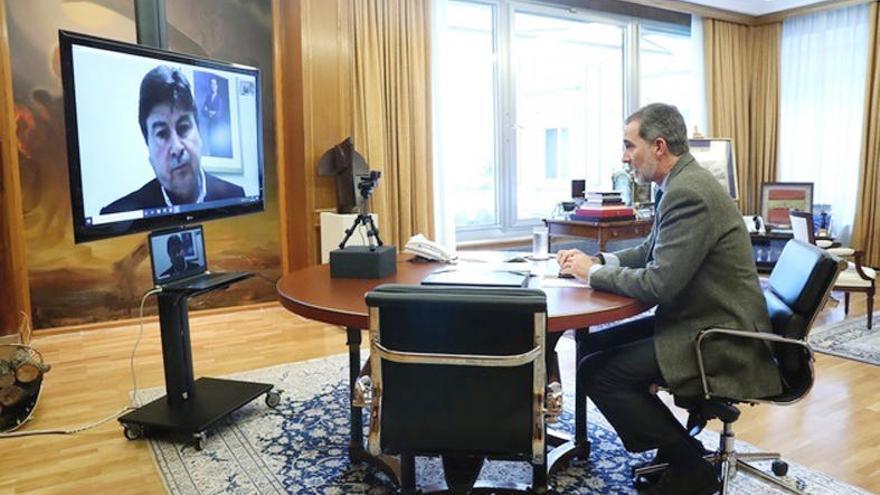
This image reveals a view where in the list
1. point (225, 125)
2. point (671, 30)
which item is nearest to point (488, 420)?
point (225, 125)

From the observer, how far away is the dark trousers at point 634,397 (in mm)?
1895

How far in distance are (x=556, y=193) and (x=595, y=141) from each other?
662mm

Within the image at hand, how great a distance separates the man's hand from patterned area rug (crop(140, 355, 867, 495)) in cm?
72

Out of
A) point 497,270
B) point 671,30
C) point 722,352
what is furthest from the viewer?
point 671,30

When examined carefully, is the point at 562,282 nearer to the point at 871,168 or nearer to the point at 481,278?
the point at 481,278

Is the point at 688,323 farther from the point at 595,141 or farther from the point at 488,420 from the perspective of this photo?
the point at 595,141

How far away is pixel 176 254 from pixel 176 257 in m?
0.01

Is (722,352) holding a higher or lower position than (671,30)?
lower

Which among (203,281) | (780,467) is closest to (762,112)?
(780,467)

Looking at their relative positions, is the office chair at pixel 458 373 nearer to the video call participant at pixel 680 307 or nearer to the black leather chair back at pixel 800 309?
the video call participant at pixel 680 307

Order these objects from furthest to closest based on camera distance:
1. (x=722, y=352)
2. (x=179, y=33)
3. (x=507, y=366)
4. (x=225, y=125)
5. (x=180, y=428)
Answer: (x=179, y=33) → (x=225, y=125) → (x=180, y=428) → (x=722, y=352) → (x=507, y=366)

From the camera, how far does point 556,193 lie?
19.5ft

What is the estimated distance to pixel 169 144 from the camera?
240 centimetres

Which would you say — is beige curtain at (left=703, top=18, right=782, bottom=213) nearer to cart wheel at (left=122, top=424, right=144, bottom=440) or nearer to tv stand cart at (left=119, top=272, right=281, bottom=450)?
tv stand cart at (left=119, top=272, right=281, bottom=450)
